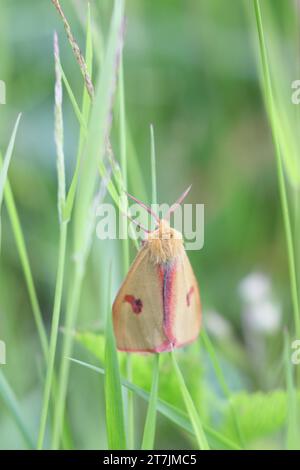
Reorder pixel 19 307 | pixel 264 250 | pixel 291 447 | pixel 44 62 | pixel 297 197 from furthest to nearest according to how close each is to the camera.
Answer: pixel 44 62 < pixel 264 250 < pixel 19 307 < pixel 297 197 < pixel 291 447

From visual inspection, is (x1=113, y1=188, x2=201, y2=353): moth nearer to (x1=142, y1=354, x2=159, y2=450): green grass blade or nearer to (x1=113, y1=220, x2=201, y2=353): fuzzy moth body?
(x1=113, y1=220, x2=201, y2=353): fuzzy moth body

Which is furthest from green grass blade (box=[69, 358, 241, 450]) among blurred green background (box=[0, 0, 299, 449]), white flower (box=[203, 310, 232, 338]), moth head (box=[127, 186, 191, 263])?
white flower (box=[203, 310, 232, 338])

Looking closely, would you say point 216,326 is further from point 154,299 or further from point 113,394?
point 113,394

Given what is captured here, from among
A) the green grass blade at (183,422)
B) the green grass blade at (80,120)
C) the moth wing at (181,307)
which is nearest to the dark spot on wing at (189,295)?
the moth wing at (181,307)

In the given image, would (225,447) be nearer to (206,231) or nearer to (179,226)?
(179,226)

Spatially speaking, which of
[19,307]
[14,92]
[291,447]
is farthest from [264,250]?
[291,447]

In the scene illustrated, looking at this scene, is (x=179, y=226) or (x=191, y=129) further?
(x=191, y=129)
